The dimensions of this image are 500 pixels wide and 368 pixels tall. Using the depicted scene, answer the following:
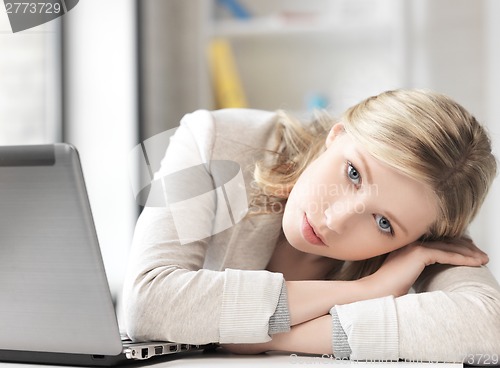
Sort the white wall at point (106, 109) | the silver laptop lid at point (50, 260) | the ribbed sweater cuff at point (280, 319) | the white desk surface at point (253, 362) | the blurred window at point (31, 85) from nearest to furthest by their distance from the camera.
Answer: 1. the silver laptop lid at point (50, 260)
2. the white desk surface at point (253, 362)
3. the ribbed sweater cuff at point (280, 319)
4. the blurred window at point (31, 85)
5. the white wall at point (106, 109)

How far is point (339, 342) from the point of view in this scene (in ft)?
3.24

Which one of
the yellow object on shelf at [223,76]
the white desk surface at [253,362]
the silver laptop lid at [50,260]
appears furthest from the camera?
the yellow object on shelf at [223,76]

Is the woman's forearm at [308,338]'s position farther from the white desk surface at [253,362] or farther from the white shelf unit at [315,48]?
the white shelf unit at [315,48]

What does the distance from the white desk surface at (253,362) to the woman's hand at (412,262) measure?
146 millimetres

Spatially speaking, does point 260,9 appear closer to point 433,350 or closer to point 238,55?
point 238,55

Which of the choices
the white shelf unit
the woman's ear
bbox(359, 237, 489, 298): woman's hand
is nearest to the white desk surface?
bbox(359, 237, 489, 298): woman's hand

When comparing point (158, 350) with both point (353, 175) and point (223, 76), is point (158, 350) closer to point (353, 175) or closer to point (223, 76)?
point (353, 175)

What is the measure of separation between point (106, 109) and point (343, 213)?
158 centimetres

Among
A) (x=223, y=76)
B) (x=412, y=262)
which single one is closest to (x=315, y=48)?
(x=223, y=76)

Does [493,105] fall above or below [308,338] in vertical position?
above

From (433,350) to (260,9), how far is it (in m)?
2.19

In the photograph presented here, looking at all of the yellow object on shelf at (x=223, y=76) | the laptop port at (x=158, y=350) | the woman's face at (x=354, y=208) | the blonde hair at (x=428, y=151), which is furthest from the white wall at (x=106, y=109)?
the laptop port at (x=158, y=350)

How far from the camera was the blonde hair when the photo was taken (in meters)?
1.02

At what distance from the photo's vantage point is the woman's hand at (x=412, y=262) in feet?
3.58
